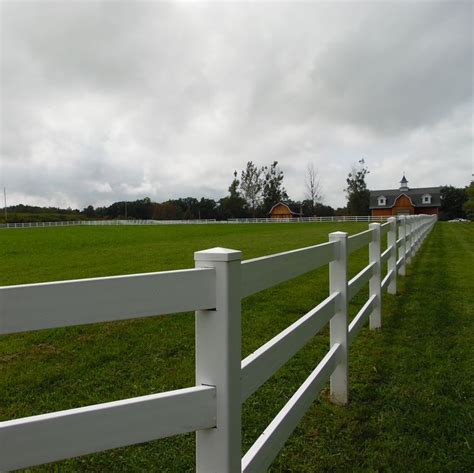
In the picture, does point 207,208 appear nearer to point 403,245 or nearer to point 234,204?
point 234,204

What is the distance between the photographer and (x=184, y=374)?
13.5ft

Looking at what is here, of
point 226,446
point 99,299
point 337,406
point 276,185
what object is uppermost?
point 276,185

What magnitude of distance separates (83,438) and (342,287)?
9.24 ft

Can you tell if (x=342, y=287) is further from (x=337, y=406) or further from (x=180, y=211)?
(x=180, y=211)

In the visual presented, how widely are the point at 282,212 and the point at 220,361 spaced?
82.9 m

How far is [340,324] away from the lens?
12.2 feet

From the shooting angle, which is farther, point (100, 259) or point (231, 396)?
point (100, 259)

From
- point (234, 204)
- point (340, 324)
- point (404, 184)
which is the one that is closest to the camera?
point (340, 324)

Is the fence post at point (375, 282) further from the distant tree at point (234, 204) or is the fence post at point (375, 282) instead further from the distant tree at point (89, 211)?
the distant tree at point (89, 211)

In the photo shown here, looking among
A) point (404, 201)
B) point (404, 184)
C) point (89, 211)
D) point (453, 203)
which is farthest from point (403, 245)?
point (89, 211)

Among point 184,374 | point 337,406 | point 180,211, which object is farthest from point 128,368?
point 180,211

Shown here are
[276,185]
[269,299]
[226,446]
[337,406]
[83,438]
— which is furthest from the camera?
[276,185]

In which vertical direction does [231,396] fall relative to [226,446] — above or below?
above

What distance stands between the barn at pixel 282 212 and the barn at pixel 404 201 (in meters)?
14.5
